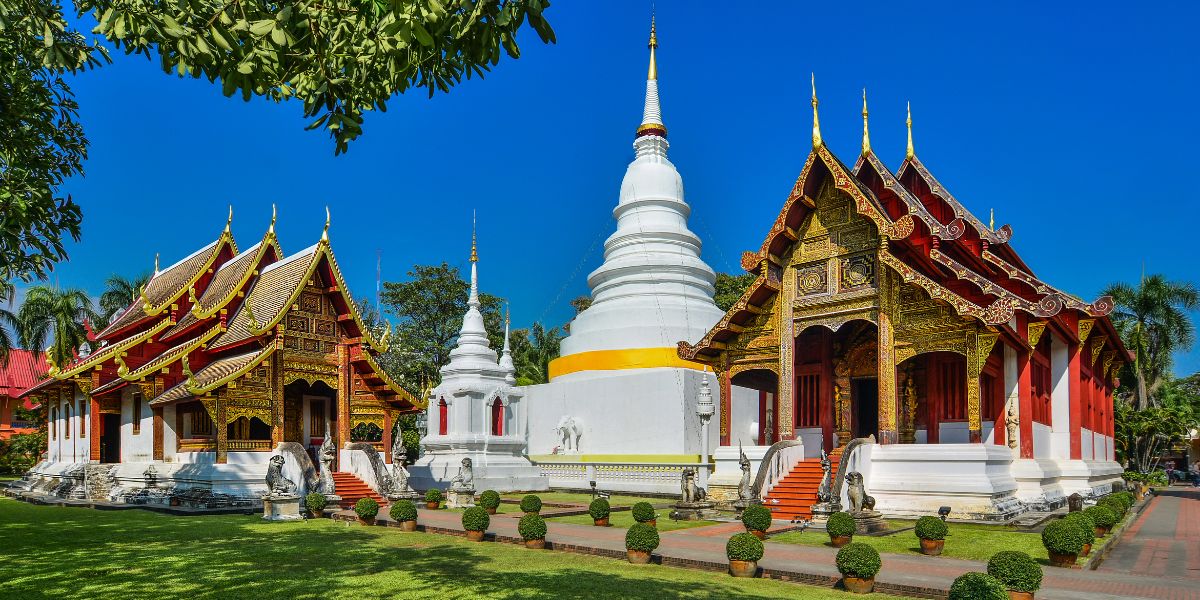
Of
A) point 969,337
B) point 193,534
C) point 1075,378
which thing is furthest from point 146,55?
point 1075,378

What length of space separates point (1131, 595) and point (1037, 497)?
30.9ft

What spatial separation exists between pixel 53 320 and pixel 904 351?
36.4 meters

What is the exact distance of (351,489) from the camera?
21.2 meters

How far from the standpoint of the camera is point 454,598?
8.72m

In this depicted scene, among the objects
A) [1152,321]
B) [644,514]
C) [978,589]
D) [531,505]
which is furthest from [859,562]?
[1152,321]

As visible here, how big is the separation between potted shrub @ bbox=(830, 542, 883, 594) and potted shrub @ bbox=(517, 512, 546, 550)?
4.66 m

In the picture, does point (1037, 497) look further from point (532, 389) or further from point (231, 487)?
point (532, 389)

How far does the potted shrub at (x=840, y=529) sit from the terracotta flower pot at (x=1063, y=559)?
2.63 m

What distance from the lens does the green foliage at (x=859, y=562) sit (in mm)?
9617

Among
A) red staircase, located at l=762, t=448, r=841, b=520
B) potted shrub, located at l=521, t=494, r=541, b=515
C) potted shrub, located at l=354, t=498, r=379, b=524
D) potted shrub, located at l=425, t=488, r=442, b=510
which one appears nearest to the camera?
potted shrub, located at l=354, t=498, r=379, b=524

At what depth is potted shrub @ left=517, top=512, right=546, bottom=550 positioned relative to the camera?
12953 mm

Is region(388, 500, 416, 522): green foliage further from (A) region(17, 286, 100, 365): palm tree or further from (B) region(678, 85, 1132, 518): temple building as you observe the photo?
(A) region(17, 286, 100, 365): palm tree

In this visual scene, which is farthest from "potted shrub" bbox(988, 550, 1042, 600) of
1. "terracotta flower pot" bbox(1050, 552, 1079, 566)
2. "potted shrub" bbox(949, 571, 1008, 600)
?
"terracotta flower pot" bbox(1050, 552, 1079, 566)

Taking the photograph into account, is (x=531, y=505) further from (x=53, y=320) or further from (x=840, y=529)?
(x=53, y=320)
